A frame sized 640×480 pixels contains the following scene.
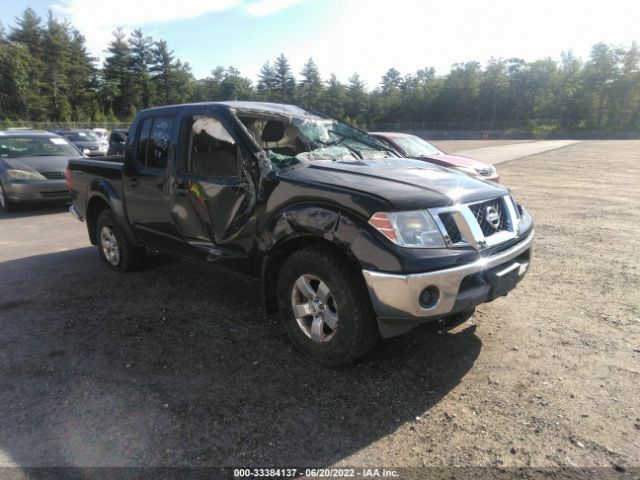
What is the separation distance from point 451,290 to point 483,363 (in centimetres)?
84

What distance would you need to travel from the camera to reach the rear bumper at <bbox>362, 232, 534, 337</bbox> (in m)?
2.73

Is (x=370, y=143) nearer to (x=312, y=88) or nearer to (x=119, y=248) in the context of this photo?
(x=119, y=248)

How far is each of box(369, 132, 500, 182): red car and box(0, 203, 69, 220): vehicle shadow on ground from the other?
713cm

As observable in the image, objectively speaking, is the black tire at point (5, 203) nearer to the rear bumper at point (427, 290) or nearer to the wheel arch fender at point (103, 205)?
the wheel arch fender at point (103, 205)

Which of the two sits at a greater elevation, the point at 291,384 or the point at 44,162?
the point at 44,162

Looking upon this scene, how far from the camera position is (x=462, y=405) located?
283 cm

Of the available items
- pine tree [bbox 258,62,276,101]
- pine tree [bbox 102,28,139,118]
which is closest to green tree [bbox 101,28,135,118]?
pine tree [bbox 102,28,139,118]

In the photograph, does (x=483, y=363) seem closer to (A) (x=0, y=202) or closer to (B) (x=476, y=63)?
(A) (x=0, y=202)

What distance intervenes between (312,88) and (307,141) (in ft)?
363

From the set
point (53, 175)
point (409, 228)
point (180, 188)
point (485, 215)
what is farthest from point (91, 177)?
point (53, 175)

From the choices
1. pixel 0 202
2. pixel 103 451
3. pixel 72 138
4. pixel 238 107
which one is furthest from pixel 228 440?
pixel 72 138

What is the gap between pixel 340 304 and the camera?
9.81 ft

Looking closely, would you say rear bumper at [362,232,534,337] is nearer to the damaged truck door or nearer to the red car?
the damaged truck door

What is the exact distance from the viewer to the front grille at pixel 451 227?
2941 mm
